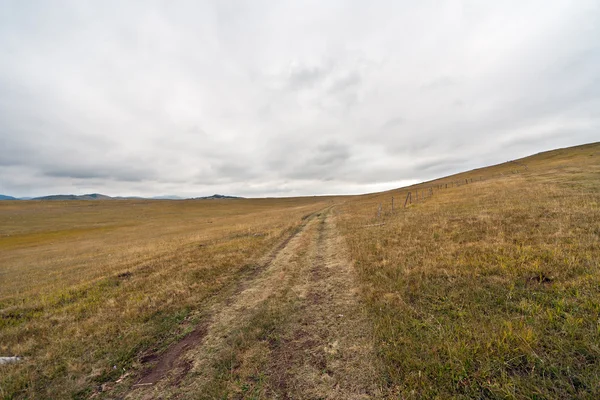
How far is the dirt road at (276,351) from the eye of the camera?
4613mm

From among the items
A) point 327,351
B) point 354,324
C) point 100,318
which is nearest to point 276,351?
point 327,351

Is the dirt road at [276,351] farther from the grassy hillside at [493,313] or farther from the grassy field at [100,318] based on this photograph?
the grassy field at [100,318]

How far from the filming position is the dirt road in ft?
15.1

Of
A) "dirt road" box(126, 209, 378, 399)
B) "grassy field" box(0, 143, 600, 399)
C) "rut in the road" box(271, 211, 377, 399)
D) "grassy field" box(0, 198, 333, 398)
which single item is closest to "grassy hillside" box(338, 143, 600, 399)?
"grassy field" box(0, 143, 600, 399)

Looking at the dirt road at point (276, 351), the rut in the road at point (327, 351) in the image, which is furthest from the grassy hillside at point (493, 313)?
the dirt road at point (276, 351)

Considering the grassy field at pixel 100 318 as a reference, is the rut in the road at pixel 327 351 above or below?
below

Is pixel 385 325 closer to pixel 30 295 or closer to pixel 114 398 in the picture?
pixel 114 398

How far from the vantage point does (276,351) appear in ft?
Result: 18.6

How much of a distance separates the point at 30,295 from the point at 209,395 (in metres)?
15.7

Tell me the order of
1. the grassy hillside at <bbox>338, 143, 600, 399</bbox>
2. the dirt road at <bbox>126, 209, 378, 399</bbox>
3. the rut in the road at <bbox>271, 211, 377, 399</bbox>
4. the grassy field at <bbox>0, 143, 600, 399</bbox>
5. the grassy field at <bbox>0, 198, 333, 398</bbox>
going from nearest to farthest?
the grassy hillside at <bbox>338, 143, 600, 399</bbox>, the grassy field at <bbox>0, 143, 600, 399</bbox>, the rut in the road at <bbox>271, 211, 377, 399</bbox>, the dirt road at <bbox>126, 209, 378, 399</bbox>, the grassy field at <bbox>0, 198, 333, 398</bbox>

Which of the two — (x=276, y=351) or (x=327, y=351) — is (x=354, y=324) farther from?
(x=276, y=351)

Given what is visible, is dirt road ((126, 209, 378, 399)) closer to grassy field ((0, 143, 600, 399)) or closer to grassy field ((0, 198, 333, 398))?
grassy field ((0, 143, 600, 399))

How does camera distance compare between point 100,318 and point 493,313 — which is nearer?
point 493,313

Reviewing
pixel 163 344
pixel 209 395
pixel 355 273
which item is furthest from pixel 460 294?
pixel 163 344
